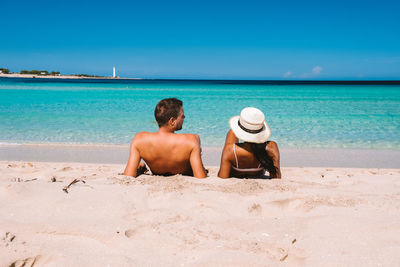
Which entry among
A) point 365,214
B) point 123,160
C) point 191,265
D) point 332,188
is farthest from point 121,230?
point 123,160

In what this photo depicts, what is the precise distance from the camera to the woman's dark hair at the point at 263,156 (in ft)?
14.1

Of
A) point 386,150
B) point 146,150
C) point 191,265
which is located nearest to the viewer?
point 191,265

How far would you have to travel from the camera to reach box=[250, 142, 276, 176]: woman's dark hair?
14.1ft

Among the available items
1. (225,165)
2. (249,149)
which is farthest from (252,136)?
(225,165)

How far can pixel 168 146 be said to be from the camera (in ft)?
14.0

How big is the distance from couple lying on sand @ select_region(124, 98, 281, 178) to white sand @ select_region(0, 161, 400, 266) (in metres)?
0.30

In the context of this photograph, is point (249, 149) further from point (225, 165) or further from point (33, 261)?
point (33, 261)

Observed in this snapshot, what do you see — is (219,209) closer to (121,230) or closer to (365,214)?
(121,230)

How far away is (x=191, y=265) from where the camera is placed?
217cm

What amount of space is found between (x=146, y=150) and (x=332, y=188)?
2.41 metres

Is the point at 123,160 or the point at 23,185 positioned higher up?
the point at 23,185

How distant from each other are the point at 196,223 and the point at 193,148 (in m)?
1.57

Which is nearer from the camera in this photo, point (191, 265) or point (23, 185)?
point (191, 265)

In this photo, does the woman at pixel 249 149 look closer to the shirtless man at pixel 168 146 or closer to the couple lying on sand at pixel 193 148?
the couple lying on sand at pixel 193 148
